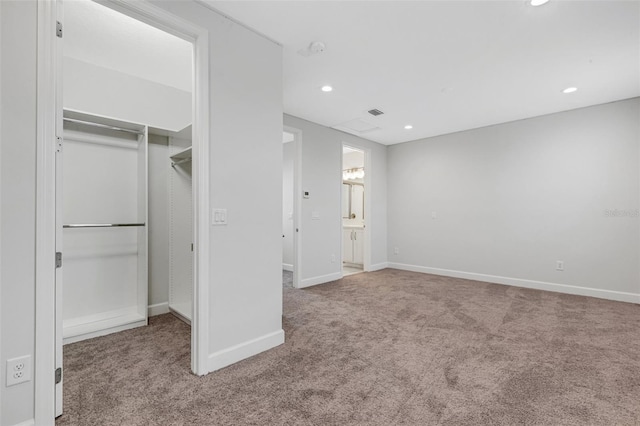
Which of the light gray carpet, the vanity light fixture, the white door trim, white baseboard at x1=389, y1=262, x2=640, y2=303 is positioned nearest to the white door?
the white door trim

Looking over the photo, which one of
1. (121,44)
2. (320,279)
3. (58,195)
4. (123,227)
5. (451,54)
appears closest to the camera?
(58,195)

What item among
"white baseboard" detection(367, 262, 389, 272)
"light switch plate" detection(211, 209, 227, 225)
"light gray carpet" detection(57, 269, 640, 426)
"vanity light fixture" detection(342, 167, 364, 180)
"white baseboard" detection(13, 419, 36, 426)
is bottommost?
"light gray carpet" detection(57, 269, 640, 426)

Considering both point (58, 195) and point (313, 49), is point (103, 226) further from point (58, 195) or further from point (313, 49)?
point (313, 49)

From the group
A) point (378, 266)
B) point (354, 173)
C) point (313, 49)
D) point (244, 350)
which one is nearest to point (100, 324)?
point (244, 350)

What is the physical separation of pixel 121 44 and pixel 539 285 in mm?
5905

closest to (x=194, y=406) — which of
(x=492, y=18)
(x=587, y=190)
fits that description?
(x=492, y=18)

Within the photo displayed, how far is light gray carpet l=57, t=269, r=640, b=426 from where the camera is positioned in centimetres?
163

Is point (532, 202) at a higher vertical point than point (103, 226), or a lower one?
higher

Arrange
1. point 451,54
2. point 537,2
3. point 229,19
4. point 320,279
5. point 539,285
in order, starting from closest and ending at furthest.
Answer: point 537,2 → point 229,19 → point 451,54 → point 539,285 → point 320,279

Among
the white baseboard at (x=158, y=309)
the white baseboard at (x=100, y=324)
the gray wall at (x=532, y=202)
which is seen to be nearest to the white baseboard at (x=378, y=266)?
the gray wall at (x=532, y=202)

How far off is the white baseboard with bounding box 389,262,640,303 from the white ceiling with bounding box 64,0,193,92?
4965 mm

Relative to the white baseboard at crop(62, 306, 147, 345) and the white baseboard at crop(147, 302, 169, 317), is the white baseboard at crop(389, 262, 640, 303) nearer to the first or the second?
the white baseboard at crop(147, 302, 169, 317)

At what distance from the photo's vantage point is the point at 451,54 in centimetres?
270

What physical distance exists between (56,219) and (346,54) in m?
2.48
